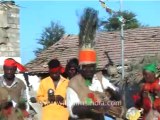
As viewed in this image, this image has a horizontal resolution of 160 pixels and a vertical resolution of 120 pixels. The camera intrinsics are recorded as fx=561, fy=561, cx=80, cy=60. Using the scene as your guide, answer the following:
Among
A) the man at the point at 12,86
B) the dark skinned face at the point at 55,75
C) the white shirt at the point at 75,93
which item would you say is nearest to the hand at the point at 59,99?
the dark skinned face at the point at 55,75

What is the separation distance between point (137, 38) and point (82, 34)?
18601mm

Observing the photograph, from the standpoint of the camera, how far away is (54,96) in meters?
8.92

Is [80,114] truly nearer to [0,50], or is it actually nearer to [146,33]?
[0,50]

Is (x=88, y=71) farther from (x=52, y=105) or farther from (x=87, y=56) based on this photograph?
(x=52, y=105)

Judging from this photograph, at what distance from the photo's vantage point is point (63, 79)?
912 centimetres

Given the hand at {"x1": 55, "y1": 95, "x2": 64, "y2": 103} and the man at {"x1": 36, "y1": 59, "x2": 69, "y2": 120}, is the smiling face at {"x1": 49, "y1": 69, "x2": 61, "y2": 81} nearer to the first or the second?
the man at {"x1": 36, "y1": 59, "x2": 69, "y2": 120}

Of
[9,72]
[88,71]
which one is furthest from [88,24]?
[9,72]

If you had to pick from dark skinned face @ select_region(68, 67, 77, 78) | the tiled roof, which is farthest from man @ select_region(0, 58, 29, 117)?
the tiled roof

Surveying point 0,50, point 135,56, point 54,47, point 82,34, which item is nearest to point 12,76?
point 82,34

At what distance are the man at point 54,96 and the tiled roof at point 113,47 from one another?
14.4m

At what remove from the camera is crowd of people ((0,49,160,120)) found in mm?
7617

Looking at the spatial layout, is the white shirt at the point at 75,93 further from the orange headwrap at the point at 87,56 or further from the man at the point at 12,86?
the man at the point at 12,86

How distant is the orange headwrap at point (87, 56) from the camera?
7857 millimetres

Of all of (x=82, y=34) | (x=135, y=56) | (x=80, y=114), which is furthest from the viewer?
(x=135, y=56)
